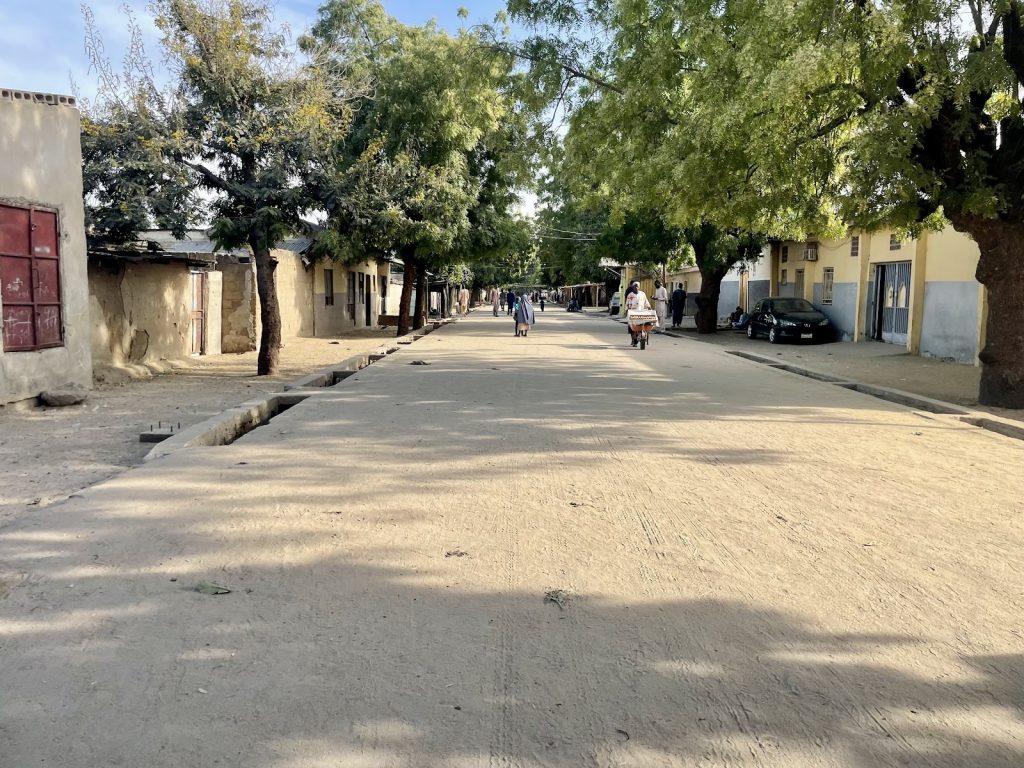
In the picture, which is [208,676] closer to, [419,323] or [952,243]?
[952,243]

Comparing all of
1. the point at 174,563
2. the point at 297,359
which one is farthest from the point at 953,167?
the point at 297,359

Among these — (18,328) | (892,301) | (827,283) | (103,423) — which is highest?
(827,283)

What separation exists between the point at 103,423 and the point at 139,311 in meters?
6.85

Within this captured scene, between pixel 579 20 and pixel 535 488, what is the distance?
12469 millimetres

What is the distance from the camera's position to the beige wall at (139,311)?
1436cm

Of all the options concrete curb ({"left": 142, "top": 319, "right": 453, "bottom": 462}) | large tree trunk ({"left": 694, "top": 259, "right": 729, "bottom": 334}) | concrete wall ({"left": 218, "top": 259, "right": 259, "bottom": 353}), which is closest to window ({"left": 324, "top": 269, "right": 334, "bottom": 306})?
concrete wall ({"left": 218, "top": 259, "right": 259, "bottom": 353})

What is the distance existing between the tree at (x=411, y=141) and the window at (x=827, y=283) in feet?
36.5

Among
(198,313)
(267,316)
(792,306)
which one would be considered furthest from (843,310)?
(198,313)

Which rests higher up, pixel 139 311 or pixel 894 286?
pixel 894 286

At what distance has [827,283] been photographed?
27203mm

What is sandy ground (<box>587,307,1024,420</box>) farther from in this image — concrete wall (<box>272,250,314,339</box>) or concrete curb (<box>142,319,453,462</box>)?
concrete wall (<box>272,250,314,339</box>)

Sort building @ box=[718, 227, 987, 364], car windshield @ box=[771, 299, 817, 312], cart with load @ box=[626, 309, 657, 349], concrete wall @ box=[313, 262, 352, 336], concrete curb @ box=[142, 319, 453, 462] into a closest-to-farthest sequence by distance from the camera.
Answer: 1. concrete curb @ box=[142, 319, 453, 462]
2. building @ box=[718, 227, 987, 364]
3. cart with load @ box=[626, 309, 657, 349]
4. car windshield @ box=[771, 299, 817, 312]
5. concrete wall @ box=[313, 262, 352, 336]

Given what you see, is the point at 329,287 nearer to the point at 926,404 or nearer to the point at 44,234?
the point at 44,234

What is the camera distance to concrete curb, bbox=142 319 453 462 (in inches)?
302
